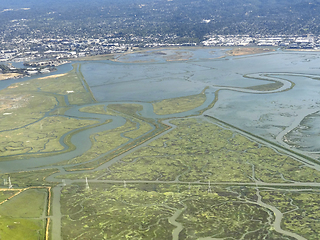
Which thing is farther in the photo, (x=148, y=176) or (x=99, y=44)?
(x=99, y=44)

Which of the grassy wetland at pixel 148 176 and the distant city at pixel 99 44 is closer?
the grassy wetland at pixel 148 176

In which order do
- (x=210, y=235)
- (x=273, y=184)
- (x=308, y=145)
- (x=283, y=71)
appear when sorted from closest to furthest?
(x=210, y=235), (x=273, y=184), (x=308, y=145), (x=283, y=71)

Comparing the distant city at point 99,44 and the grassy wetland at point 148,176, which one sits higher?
the distant city at point 99,44

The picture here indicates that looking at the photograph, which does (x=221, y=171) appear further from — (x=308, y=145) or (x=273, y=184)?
(x=308, y=145)

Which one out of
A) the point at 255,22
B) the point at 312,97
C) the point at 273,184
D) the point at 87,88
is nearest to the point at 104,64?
the point at 87,88

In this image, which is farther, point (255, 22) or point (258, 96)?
point (255, 22)

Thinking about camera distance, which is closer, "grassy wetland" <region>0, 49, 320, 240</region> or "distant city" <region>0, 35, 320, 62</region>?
"grassy wetland" <region>0, 49, 320, 240</region>

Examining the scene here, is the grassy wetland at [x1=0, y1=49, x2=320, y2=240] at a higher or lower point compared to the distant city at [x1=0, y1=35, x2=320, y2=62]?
lower

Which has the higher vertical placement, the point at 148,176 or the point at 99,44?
the point at 99,44
